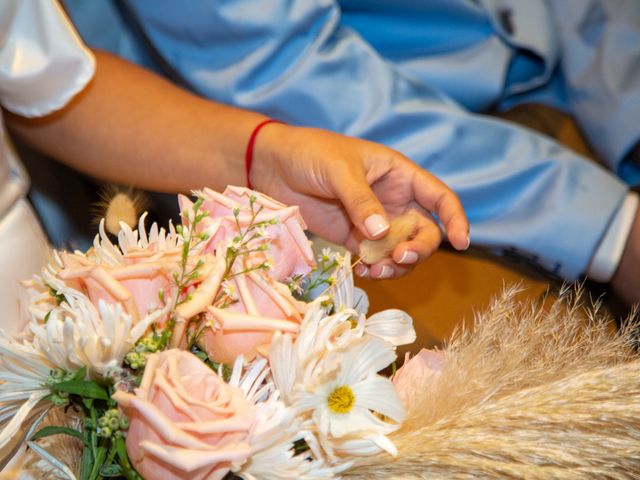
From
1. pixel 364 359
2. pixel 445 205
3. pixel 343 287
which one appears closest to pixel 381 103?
pixel 445 205

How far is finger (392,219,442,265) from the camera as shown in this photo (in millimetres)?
730

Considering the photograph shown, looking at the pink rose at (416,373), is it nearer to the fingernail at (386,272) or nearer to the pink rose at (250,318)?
the pink rose at (250,318)

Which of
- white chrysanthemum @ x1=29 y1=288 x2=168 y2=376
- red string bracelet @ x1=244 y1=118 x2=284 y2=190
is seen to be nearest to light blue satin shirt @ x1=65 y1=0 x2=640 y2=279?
red string bracelet @ x1=244 y1=118 x2=284 y2=190

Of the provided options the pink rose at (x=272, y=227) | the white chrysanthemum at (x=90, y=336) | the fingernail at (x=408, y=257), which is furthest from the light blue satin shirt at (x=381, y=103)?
the white chrysanthemum at (x=90, y=336)

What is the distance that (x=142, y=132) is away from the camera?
3.44ft

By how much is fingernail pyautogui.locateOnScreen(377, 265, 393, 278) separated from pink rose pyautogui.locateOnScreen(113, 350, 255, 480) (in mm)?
322

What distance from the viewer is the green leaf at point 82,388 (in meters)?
0.45

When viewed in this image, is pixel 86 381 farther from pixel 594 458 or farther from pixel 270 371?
pixel 594 458

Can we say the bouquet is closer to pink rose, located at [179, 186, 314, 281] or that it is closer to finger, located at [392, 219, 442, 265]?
pink rose, located at [179, 186, 314, 281]

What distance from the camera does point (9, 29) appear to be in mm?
948

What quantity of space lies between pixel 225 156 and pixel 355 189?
292mm

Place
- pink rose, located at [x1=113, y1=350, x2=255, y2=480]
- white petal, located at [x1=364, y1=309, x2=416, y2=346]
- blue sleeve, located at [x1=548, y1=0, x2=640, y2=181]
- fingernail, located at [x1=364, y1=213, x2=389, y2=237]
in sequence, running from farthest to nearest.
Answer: blue sleeve, located at [x1=548, y1=0, x2=640, y2=181] → fingernail, located at [x1=364, y1=213, x2=389, y2=237] → white petal, located at [x1=364, y1=309, x2=416, y2=346] → pink rose, located at [x1=113, y1=350, x2=255, y2=480]

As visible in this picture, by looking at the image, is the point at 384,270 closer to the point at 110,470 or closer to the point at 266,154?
the point at 266,154

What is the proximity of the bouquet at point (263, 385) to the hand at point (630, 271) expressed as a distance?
Result: 767 mm
